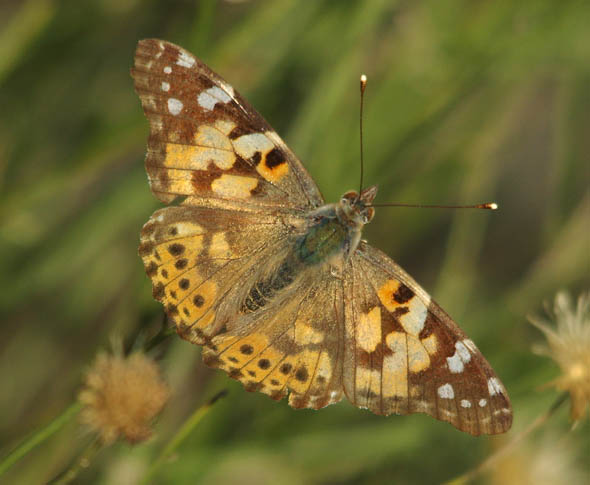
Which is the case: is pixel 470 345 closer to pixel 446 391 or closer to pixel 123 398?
pixel 446 391

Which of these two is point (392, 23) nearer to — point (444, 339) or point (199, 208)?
point (199, 208)

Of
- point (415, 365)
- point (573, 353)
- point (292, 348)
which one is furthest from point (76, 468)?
point (573, 353)

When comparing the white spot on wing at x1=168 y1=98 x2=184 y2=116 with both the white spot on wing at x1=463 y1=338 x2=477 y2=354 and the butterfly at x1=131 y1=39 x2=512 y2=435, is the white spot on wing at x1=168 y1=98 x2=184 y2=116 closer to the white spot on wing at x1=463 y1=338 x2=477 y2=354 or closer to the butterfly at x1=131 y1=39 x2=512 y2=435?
the butterfly at x1=131 y1=39 x2=512 y2=435

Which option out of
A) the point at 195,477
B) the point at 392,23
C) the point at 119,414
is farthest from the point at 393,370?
the point at 392,23

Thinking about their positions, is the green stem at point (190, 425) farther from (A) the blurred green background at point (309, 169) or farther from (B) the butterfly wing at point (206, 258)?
(A) the blurred green background at point (309, 169)

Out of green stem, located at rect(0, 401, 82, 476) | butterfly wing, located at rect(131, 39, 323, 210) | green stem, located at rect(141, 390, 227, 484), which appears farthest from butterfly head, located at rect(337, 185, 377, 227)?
green stem, located at rect(0, 401, 82, 476)
